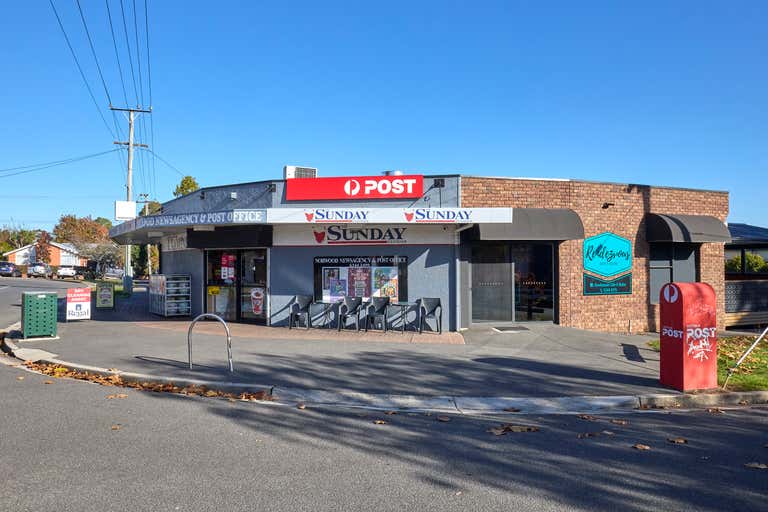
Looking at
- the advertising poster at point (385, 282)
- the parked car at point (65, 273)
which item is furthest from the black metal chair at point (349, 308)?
the parked car at point (65, 273)

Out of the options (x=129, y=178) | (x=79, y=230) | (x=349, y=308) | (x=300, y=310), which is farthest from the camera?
(x=79, y=230)

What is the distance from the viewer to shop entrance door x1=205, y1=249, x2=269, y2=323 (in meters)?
16.3

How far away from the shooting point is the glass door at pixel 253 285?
16203 millimetres

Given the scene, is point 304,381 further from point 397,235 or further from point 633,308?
point 633,308

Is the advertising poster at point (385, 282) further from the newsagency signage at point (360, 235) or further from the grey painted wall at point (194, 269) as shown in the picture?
the grey painted wall at point (194, 269)

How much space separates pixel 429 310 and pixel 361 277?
213 cm

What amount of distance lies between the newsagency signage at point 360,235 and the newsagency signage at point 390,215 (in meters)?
1.24

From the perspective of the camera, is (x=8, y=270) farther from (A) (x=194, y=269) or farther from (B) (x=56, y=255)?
(A) (x=194, y=269)

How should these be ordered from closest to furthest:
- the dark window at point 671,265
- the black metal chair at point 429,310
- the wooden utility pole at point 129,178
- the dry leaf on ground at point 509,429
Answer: the dry leaf on ground at point 509,429
the black metal chair at point 429,310
the dark window at point 671,265
the wooden utility pole at point 129,178

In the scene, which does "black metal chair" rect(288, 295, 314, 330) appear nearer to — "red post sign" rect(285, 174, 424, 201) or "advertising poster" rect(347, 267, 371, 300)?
"advertising poster" rect(347, 267, 371, 300)

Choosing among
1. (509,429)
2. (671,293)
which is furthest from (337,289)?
(509,429)

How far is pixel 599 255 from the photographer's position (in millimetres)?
15875

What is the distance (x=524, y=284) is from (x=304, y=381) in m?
8.74

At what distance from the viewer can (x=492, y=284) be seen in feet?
50.1
